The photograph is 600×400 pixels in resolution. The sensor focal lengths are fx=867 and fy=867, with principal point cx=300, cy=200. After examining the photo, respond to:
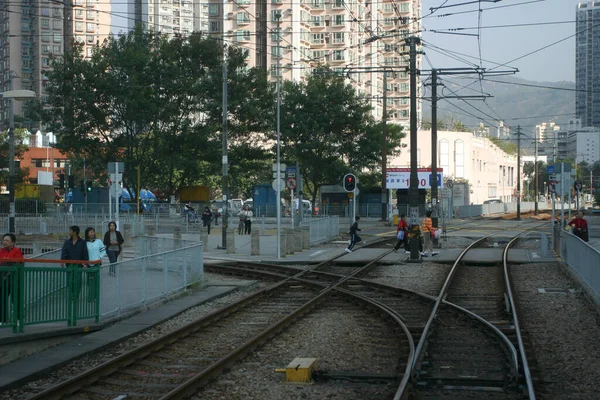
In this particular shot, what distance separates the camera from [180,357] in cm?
1245

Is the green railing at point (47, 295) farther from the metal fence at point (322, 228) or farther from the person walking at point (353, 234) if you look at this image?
the metal fence at point (322, 228)

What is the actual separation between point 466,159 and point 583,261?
90.0m

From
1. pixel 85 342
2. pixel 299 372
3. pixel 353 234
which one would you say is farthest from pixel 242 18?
pixel 299 372

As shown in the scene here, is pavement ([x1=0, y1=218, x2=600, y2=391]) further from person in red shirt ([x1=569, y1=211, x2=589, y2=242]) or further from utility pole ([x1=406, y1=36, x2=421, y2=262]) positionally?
person in red shirt ([x1=569, y1=211, x2=589, y2=242])

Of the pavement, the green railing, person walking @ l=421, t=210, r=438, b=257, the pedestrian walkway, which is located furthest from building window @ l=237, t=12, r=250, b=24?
the green railing

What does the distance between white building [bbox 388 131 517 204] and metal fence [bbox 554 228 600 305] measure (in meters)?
74.0

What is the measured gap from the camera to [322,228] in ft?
143

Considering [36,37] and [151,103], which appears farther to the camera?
[36,37]

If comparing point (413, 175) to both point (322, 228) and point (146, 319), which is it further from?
point (146, 319)

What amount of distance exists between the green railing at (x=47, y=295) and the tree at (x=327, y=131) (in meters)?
58.0

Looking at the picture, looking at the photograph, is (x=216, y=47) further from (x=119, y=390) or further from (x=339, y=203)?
(x=119, y=390)

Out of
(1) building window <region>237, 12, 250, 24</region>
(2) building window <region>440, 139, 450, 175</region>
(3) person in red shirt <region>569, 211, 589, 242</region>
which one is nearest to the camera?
(3) person in red shirt <region>569, 211, 589, 242</region>

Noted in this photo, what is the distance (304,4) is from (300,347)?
100239 millimetres

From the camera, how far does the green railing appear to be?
40.8 ft
